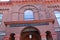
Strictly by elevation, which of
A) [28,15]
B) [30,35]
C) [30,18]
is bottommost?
[30,35]

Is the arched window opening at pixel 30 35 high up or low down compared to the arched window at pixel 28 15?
down

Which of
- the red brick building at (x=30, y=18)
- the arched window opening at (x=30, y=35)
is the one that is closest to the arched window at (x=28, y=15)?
the red brick building at (x=30, y=18)

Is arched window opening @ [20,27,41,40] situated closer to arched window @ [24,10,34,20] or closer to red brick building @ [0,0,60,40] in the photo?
red brick building @ [0,0,60,40]

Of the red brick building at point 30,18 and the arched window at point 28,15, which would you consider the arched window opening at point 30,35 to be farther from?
the arched window at point 28,15

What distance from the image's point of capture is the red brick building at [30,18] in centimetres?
1353

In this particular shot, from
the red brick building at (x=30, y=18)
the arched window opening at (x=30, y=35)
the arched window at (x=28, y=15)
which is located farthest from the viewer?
the arched window at (x=28, y=15)

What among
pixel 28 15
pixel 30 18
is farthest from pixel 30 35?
pixel 28 15

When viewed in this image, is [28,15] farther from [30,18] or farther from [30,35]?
[30,35]

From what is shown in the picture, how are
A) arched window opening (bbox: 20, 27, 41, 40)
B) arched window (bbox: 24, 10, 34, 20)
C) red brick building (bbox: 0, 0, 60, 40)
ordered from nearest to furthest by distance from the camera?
red brick building (bbox: 0, 0, 60, 40) < arched window opening (bbox: 20, 27, 41, 40) < arched window (bbox: 24, 10, 34, 20)

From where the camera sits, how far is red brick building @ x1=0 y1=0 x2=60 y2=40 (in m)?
13.5

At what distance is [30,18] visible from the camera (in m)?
15.9

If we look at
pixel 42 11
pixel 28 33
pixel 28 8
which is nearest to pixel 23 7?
pixel 28 8

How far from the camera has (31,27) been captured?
1376cm

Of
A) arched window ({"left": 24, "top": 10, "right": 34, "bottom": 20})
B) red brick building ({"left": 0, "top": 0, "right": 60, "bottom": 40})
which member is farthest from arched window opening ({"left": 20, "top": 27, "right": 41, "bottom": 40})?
arched window ({"left": 24, "top": 10, "right": 34, "bottom": 20})
